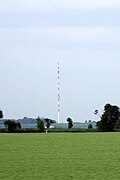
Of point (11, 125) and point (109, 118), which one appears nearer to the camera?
point (11, 125)

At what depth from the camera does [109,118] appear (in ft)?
246

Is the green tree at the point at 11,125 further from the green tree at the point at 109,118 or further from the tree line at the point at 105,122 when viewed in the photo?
the green tree at the point at 109,118

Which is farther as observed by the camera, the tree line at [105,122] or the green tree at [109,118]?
the green tree at [109,118]

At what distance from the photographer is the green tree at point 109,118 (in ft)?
237

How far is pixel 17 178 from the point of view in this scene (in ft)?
46.2

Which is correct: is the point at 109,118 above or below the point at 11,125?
above

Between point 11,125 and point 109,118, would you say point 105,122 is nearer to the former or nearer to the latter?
point 109,118

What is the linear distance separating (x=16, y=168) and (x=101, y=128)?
182 ft

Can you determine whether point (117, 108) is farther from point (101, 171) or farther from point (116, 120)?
point (101, 171)

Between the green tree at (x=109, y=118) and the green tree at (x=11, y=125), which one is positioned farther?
the green tree at (x=109, y=118)

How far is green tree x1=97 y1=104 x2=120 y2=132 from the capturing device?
72188 mm

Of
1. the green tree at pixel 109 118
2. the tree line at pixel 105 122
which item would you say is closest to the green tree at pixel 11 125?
the tree line at pixel 105 122

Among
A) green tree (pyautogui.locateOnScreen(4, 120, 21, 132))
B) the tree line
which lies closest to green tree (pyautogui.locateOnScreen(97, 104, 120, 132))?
the tree line

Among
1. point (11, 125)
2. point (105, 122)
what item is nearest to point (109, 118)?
point (105, 122)
